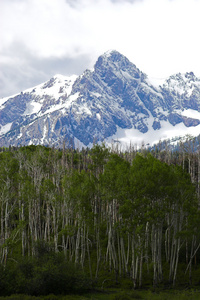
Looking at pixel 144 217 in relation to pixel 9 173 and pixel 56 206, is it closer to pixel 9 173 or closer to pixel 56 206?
pixel 56 206

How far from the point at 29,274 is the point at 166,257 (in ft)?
76.8

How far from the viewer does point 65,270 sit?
4156 cm

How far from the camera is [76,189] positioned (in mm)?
50438

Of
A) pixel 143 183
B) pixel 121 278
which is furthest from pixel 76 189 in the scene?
pixel 121 278

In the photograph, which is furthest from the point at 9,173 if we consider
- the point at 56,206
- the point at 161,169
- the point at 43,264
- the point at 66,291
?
the point at 161,169

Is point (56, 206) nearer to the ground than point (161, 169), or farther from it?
nearer to the ground

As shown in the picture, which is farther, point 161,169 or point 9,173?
point 9,173

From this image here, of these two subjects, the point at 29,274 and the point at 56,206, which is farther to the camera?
the point at 56,206

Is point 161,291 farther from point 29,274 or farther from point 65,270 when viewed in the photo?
point 29,274

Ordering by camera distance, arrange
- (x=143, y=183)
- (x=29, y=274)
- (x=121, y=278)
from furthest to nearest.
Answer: (x=121, y=278)
(x=143, y=183)
(x=29, y=274)

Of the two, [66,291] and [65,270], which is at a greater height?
[65,270]

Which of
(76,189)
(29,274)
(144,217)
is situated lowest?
(29,274)

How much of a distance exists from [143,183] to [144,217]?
15.3 ft

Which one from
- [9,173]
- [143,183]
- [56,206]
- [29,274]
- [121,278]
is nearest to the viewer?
[29,274]
